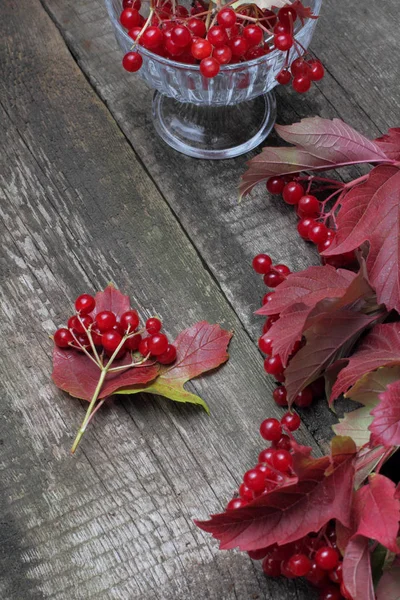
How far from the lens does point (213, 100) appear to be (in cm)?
118

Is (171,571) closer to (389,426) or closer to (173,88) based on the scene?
(389,426)

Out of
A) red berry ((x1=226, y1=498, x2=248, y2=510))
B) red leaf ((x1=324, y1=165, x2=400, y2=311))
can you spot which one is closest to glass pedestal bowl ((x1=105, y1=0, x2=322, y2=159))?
red leaf ((x1=324, y1=165, x2=400, y2=311))

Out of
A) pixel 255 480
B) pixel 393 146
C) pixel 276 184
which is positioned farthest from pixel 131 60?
pixel 255 480

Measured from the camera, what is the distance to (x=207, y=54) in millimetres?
1067

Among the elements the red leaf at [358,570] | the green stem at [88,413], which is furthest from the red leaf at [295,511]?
the green stem at [88,413]

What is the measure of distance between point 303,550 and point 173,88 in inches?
25.5

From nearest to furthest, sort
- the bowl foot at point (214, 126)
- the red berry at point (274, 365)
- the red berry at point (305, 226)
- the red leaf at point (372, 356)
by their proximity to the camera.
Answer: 1. the red leaf at point (372, 356)
2. the red berry at point (274, 365)
3. the red berry at point (305, 226)
4. the bowl foot at point (214, 126)

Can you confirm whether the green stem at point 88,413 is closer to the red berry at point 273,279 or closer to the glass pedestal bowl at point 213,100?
the red berry at point 273,279

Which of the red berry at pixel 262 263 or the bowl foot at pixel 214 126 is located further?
the bowl foot at pixel 214 126

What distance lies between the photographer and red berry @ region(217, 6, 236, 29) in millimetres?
1059

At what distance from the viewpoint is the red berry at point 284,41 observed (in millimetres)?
1091

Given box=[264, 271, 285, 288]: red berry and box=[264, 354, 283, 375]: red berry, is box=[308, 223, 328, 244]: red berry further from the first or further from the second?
box=[264, 354, 283, 375]: red berry

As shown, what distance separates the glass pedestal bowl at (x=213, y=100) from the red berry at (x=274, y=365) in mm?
372

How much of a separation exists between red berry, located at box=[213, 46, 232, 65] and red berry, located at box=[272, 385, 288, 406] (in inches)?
16.6
